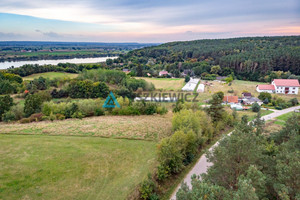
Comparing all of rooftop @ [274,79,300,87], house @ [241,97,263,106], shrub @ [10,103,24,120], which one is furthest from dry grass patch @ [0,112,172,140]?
rooftop @ [274,79,300,87]

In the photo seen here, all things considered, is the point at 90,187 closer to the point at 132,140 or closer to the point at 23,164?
the point at 23,164

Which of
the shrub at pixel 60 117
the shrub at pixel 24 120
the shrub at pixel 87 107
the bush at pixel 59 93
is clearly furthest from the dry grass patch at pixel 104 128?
the bush at pixel 59 93

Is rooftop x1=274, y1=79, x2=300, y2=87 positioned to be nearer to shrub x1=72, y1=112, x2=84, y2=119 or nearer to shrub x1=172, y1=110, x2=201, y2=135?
shrub x1=172, y1=110, x2=201, y2=135

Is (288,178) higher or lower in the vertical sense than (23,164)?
higher

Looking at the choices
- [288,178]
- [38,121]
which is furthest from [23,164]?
[288,178]

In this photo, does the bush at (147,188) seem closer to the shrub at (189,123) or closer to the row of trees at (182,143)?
the row of trees at (182,143)

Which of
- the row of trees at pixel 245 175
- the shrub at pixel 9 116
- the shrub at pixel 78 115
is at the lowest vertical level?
the shrub at pixel 78 115
